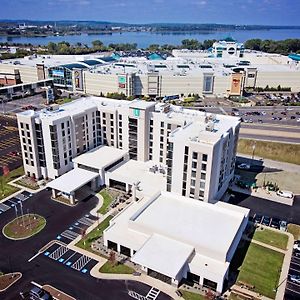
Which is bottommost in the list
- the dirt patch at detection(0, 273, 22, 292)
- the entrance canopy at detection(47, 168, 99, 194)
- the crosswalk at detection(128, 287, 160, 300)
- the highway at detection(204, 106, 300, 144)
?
the crosswalk at detection(128, 287, 160, 300)

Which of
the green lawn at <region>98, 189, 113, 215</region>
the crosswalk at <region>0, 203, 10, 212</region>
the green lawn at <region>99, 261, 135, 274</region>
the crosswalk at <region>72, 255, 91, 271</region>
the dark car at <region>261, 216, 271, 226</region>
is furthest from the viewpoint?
the green lawn at <region>98, 189, 113, 215</region>

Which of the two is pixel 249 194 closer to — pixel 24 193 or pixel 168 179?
pixel 168 179

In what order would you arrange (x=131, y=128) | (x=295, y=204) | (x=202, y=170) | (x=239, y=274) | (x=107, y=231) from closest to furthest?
(x=239, y=274) → (x=107, y=231) → (x=202, y=170) → (x=295, y=204) → (x=131, y=128)

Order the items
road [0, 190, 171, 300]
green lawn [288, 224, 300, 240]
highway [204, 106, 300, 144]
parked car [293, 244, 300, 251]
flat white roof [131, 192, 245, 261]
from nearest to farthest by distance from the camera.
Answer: road [0, 190, 171, 300], flat white roof [131, 192, 245, 261], parked car [293, 244, 300, 251], green lawn [288, 224, 300, 240], highway [204, 106, 300, 144]

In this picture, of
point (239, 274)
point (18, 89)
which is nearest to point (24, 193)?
point (239, 274)

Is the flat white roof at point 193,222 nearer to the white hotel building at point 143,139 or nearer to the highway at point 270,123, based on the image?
the white hotel building at point 143,139

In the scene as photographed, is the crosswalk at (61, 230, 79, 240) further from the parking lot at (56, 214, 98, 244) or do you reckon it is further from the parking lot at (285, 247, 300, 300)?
the parking lot at (285, 247, 300, 300)

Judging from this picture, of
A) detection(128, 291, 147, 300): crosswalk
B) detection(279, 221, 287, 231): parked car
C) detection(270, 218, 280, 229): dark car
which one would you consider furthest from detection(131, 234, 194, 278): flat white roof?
detection(279, 221, 287, 231): parked car
